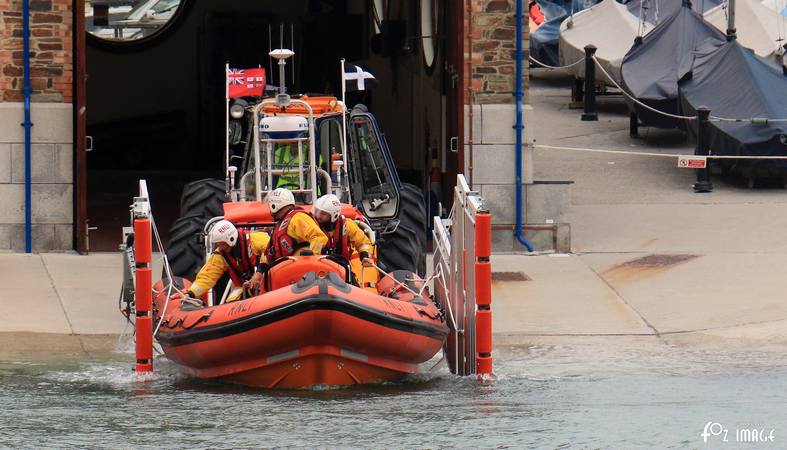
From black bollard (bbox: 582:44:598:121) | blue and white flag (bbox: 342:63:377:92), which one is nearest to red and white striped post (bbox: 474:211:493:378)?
blue and white flag (bbox: 342:63:377:92)

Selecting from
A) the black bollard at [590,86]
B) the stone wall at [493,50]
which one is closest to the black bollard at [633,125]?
the black bollard at [590,86]

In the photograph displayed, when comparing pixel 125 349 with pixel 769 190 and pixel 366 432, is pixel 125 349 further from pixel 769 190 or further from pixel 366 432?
pixel 769 190

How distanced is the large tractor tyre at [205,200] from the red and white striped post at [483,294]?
444 cm

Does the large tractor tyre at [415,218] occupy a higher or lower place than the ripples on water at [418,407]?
higher

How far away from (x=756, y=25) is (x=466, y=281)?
18.5 m

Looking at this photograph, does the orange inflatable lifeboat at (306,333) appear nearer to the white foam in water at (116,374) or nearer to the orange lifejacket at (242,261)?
the white foam in water at (116,374)

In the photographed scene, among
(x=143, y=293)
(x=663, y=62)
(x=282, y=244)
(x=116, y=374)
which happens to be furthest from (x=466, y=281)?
(x=663, y=62)

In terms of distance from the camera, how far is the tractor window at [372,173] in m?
16.5

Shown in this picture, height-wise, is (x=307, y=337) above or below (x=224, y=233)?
below

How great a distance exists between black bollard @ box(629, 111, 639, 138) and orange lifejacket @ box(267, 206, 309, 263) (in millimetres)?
13864

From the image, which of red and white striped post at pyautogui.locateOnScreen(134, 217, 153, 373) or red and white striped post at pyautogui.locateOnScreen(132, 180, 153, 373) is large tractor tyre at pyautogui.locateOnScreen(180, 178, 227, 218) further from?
red and white striped post at pyautogui.locateOnScreen(134, 217, 153, 373)

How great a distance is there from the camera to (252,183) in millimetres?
16281

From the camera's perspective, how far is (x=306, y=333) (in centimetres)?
1194

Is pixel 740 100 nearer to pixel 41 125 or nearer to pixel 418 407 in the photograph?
pixel 41 125
